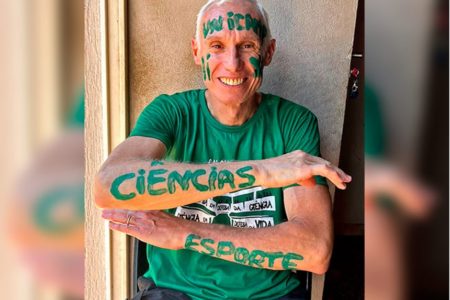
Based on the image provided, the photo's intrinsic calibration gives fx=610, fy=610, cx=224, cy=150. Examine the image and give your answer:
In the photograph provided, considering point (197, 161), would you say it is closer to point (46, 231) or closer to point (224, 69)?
point (224, 69)

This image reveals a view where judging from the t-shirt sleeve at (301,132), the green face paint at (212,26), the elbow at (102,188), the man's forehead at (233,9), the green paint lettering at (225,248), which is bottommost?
the green paint lettering at (225,248)

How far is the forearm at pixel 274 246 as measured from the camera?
2.20 m

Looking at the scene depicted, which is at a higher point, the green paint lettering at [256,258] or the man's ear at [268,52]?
the man's ear at [268,52]

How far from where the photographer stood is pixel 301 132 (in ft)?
7.89

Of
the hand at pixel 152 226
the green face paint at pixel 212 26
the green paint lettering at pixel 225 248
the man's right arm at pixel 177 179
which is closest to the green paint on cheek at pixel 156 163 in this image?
the man's right arm at pixel 177 179

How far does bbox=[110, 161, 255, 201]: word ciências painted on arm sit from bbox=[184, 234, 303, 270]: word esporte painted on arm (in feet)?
0.81

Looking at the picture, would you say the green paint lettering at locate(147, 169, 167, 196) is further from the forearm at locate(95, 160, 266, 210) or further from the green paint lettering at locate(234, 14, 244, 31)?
the green paint lettering at locate(234, 14, 244, 31)

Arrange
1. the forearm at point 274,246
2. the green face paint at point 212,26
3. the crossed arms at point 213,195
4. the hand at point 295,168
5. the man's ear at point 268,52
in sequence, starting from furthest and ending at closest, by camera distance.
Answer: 1. the man's ear at point 268,52
2. the green face paint at point 212,26
3. the forearm at point 274,246
4. the crossed arms at point 213,195
5. the hand at point 295,168

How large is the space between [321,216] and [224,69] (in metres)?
0.68

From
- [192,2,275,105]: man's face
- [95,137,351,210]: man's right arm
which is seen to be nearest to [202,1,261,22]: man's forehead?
[192,2,275,105]: man's face

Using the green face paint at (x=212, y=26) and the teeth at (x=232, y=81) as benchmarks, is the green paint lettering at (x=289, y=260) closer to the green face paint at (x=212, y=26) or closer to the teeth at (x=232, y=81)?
the teeth at (x=232, y=81)

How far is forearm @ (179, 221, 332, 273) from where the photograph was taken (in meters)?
2.20

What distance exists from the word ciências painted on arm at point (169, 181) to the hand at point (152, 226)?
0.78 feet

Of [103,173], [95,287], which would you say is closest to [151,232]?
[103,173]
